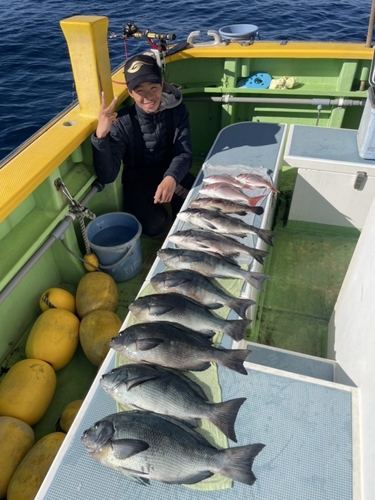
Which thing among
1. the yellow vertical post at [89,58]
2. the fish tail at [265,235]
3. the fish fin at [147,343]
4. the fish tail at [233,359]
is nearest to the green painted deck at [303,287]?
the fish tail at [265,235]

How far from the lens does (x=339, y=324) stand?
3.00 m

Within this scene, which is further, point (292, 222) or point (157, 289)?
point (292, 222)

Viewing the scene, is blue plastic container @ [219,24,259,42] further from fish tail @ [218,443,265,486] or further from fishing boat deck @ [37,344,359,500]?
fish tail @ [218,443,265,486]

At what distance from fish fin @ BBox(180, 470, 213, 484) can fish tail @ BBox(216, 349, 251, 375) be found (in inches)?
22.2

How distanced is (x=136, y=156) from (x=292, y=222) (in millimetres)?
2158

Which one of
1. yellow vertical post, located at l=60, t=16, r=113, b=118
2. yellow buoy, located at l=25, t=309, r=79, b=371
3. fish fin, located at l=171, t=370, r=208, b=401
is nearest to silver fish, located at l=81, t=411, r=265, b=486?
fish fin, located at l=171, t=370, r=208, b=401

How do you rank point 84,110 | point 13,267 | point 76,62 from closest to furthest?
point 13,267
point 76,62
point 84,110

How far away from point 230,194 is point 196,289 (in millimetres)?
1335

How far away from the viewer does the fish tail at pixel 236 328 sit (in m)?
2.37

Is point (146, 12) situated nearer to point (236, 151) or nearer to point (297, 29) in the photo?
point (297, 29)

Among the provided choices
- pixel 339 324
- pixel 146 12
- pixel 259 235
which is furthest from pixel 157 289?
pixel 146 12

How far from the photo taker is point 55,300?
3.48 m

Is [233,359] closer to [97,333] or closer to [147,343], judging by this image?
[147,343]

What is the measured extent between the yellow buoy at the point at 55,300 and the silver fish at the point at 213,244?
4.07 ft
